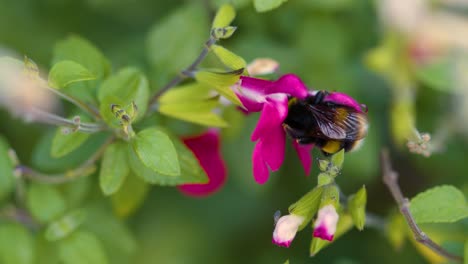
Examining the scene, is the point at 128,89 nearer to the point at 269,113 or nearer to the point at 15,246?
the point at 269,113

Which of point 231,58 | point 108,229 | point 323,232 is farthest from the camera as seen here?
point 108,229

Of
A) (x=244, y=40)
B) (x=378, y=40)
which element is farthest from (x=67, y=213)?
(x=378, y=40)

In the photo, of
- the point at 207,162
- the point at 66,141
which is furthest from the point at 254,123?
the point at 66,141

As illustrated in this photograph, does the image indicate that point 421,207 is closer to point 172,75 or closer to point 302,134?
point 302,134

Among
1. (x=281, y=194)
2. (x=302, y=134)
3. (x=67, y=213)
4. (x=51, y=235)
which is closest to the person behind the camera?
(x=302, y=134)

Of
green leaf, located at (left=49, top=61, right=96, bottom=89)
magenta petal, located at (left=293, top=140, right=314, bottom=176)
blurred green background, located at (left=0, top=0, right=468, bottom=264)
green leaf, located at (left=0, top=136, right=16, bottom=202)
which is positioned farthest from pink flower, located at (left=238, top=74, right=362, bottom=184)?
green leaf, located at (left=0, top=136, right=16, bottom=202)
